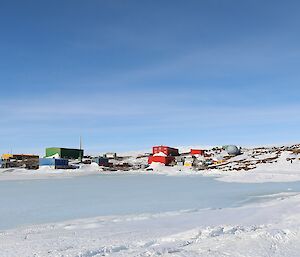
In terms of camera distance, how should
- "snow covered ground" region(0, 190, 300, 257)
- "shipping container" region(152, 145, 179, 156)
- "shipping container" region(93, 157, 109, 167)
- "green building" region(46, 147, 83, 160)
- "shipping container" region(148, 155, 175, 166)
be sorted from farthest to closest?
"green building" region(46, 147, 83, 160) → "shipping container" region(152, 145, 179, 156) → "shipping container" region(93, 157, 109, 167) → "shipping container" region(148, 155, 175, 166) → "snow covered ground" region(0, 190, 300, 257)

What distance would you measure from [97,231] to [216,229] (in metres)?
2.77

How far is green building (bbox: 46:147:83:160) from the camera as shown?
62.1 m

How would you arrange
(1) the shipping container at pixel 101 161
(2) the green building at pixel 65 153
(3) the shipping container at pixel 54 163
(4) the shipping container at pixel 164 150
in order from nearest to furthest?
(3) the shipping container at pixel 54 163, (1) the shipping container at pixel 101 161, (4) the shipping container at pixel 164 150, (2) the green building at pixel 65 153

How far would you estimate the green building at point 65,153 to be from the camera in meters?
62.1

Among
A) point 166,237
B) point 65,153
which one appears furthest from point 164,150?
point 166,237

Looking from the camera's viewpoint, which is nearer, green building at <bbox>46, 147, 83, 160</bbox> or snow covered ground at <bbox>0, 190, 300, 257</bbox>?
snow covered ground at <bbox>0, 190, 300, 257</bbox>

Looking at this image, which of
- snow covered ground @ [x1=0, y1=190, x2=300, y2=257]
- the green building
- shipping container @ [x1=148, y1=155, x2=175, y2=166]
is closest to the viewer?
snow covered ground @ [x1=0, y1=190, x2=300, y2=257]

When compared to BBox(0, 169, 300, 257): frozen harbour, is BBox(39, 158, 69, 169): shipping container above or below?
above

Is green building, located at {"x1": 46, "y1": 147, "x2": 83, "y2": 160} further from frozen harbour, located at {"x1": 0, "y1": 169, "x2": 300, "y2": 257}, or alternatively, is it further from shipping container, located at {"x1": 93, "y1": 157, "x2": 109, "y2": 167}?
frozen harbour, located at {"x1": 0, "y1": 169, "x2": 300, "y2": 257}

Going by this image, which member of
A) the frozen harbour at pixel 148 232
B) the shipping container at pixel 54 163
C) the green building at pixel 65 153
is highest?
the green building at pixel 65 153

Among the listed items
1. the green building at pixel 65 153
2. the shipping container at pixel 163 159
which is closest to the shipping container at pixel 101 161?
the green building at pixel 65 153

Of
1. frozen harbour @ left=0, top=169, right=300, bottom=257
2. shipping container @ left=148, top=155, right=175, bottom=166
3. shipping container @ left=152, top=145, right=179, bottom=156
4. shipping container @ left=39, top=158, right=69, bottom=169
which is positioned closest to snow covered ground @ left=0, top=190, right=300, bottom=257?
frozen harbour @ left=0, top=169, right=300, bottom=257

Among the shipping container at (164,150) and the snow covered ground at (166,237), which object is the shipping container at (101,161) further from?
the snow covered ground at (166,237)

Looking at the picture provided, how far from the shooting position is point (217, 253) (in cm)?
562
